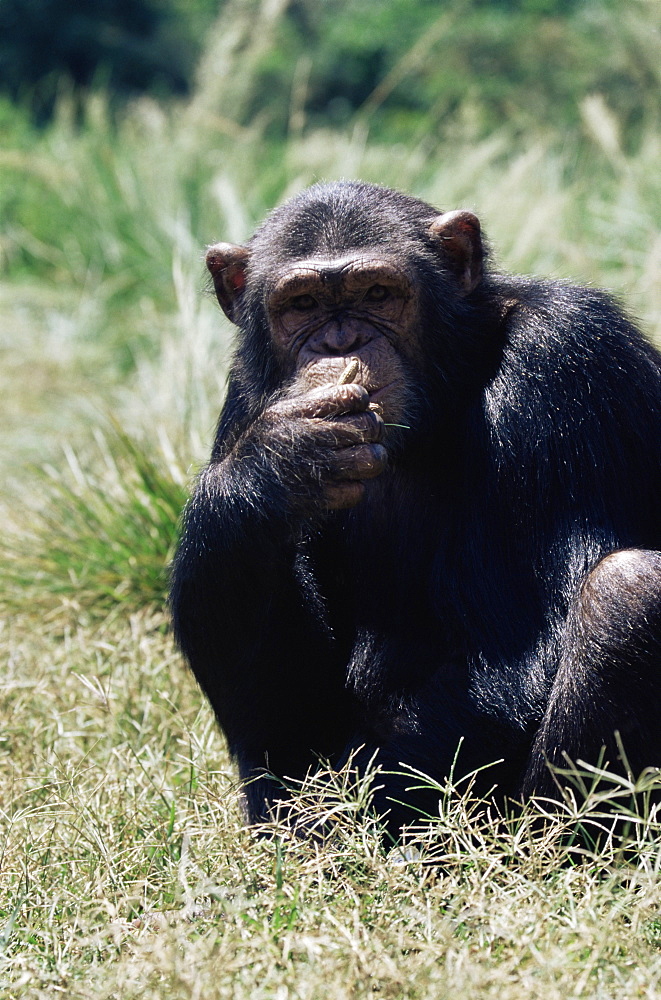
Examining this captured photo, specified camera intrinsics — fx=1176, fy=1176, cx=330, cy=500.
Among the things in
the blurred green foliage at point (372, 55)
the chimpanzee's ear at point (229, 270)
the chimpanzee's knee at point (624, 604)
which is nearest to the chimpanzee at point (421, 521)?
the chimpanzee's knee at point (624, 604)

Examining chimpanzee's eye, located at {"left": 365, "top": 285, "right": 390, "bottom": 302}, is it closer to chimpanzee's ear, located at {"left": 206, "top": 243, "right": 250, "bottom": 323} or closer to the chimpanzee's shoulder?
the chimpanzee's shoulder

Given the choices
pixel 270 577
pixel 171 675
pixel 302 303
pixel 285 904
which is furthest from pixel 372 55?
pixel 285 904

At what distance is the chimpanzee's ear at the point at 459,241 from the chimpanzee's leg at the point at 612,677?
130cm

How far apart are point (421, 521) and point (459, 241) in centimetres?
102

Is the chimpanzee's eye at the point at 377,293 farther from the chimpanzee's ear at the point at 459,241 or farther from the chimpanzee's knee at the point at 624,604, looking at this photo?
the chimpanzee's knee at the point at 624,604

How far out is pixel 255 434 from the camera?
365 cm

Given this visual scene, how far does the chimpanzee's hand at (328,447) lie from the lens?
3.44 meters

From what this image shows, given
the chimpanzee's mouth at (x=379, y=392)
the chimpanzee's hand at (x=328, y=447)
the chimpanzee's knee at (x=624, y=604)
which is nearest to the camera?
the chimpanzee's knee at (x=624, y=604)

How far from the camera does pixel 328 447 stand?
11.4 ft

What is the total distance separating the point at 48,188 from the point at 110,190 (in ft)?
3.20

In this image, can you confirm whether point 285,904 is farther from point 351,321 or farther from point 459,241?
point 459,241

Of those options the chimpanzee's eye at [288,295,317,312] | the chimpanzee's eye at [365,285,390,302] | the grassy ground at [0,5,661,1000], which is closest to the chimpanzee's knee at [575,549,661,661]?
the grassy ground at [0,5,661,1000]

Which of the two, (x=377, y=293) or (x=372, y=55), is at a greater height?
(x=372, y=55)

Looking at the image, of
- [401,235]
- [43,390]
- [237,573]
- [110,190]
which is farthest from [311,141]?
[237,573]
